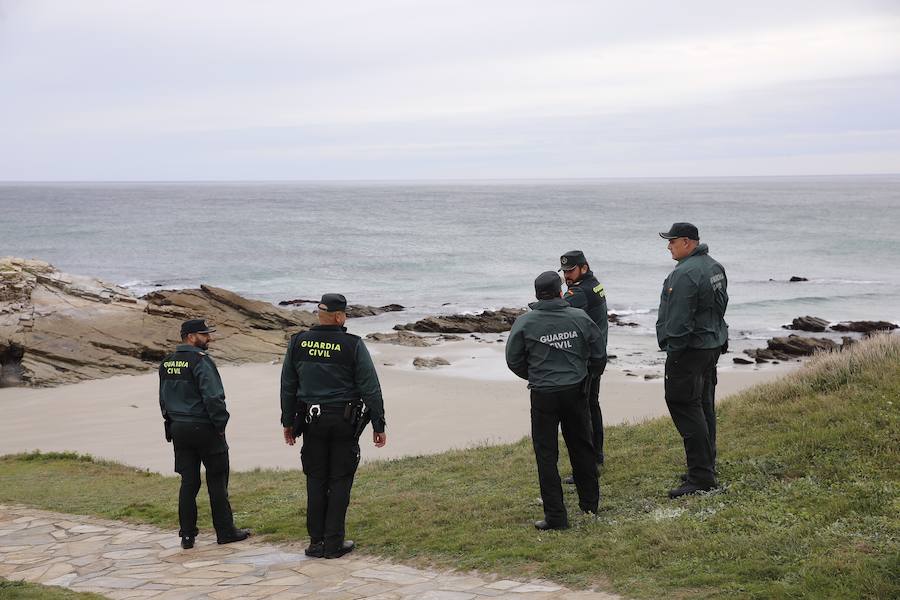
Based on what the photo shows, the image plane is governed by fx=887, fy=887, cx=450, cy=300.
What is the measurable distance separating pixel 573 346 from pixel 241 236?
8346cm

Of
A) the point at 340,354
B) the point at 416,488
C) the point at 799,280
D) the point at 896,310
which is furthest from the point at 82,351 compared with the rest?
the point at 799,280

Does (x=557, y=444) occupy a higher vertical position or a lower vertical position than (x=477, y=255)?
higher

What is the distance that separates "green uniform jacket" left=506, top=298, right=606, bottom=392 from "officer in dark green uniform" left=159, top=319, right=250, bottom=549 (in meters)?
2.56

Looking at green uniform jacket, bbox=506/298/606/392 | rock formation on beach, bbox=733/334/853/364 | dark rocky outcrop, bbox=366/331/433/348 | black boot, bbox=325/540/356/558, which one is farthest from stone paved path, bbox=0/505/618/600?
dark rocky outcrop, bbox=366/331/433/348

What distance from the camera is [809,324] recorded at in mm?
34125

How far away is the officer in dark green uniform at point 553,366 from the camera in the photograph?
7277mm

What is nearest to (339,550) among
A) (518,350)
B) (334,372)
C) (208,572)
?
(208,572)

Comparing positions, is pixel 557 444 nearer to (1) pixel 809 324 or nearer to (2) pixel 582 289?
(2) pixel 582 289

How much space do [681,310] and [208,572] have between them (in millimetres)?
4416

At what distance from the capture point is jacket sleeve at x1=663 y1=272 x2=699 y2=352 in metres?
7.57

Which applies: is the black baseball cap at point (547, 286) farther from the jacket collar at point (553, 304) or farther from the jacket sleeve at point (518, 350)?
the jacket sleeve at point (518, 350)

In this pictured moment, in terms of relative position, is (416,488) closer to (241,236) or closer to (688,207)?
(241,236)

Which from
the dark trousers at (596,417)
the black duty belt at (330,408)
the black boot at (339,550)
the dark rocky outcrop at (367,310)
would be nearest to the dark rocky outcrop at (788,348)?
the dark rocky outcrop at (367,310)

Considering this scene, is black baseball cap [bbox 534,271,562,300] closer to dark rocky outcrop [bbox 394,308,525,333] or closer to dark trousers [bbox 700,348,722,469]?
dark trousers [bbox 700,348,722,469]
